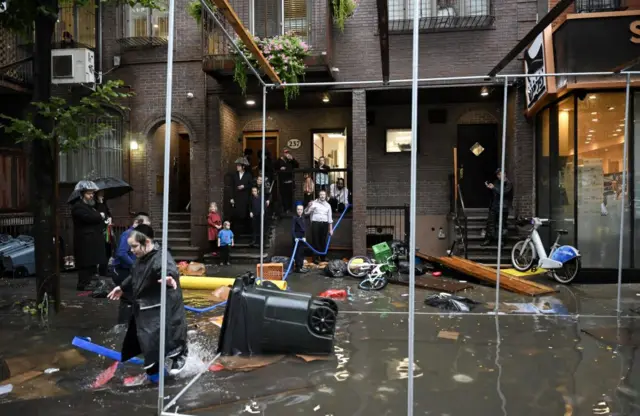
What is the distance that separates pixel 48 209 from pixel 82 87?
25.7 ft

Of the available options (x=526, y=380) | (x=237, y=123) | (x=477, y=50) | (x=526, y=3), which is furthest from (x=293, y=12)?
(x=526, y=380)

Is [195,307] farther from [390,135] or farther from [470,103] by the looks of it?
[470,103]

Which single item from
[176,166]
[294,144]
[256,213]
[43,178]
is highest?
[294,144]

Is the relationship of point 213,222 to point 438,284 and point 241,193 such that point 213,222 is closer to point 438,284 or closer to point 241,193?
point 241,193

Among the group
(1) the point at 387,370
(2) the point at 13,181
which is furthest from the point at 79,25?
(1) the point at 387,370

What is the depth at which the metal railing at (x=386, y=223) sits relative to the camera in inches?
564

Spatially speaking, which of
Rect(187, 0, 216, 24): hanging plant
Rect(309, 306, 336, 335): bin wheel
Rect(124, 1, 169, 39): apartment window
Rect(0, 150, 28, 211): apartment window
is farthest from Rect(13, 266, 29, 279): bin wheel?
Rect(309, 306, 336, 335): bin wheel

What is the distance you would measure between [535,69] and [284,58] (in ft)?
19.5

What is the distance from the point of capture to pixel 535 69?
11.3m

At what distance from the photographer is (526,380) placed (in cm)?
486

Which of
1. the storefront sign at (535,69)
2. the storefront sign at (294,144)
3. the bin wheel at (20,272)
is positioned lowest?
the bin wheel at (20,272)

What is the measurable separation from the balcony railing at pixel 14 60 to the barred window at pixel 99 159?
2380mm

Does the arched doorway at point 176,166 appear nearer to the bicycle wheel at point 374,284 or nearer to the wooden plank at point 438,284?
the bicycle wheel at point 374,284

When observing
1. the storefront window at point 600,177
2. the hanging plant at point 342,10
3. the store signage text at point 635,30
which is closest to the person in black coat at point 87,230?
the hanging plant at point 342,10
